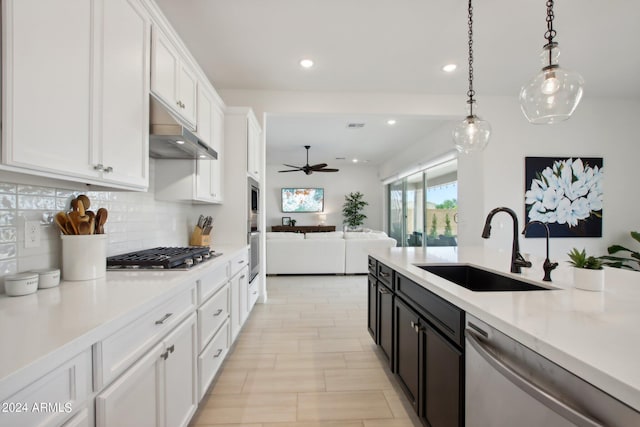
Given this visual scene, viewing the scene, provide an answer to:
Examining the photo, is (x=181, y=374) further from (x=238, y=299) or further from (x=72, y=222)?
(x=238, y=299)

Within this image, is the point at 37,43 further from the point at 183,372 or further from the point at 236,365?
the point at 236,365

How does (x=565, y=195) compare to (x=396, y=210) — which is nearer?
(x=565, y=195)

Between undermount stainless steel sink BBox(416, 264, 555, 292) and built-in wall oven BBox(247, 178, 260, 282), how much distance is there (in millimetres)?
2019

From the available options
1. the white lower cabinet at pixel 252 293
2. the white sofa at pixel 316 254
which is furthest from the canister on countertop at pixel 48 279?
the white sofa at pixel 316 254

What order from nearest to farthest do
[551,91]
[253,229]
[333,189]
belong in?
1. [551,91]
2. [253,229]
3. [333,189]

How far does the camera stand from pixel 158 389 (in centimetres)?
118

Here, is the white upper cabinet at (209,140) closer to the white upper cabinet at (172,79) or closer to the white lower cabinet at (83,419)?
the white upper cabinet at (172,79)

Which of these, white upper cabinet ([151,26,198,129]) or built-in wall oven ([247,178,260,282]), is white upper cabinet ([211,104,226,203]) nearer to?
built-in wall oven ([247,178,260,282])

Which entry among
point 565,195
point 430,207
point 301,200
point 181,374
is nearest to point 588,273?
point 181,374

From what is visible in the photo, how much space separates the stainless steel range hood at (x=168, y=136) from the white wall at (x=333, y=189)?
716cm

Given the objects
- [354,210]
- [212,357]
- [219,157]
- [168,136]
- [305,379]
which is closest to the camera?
[168,136]

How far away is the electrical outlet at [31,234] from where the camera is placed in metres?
1.26

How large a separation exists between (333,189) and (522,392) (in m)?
8.85

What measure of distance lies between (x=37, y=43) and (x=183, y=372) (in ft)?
4.79
